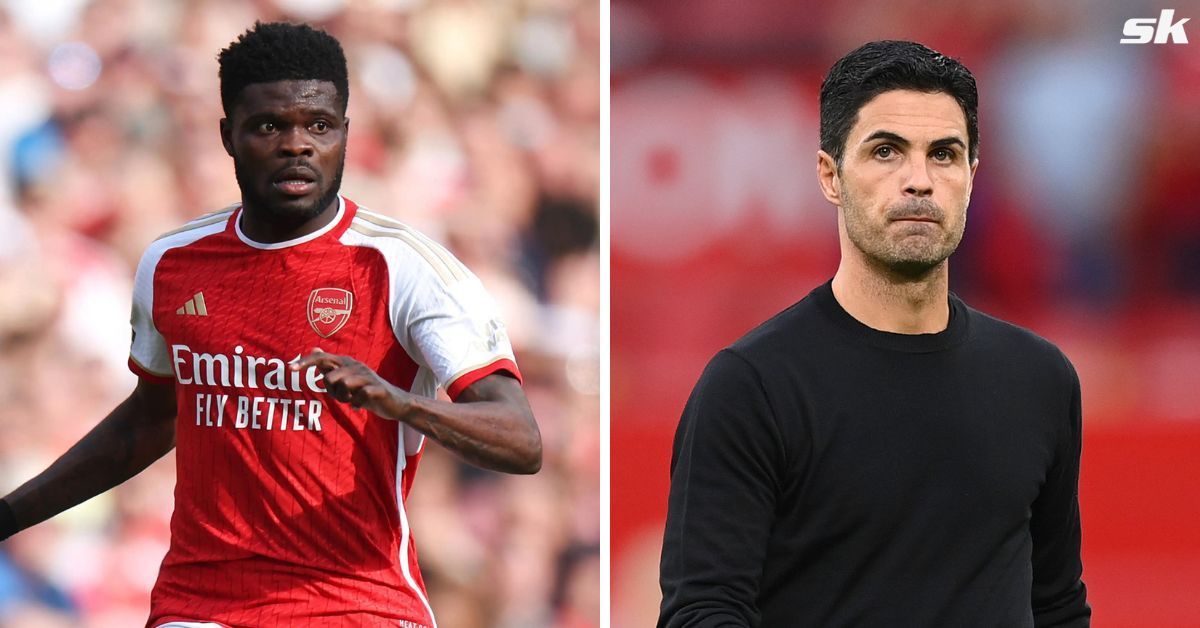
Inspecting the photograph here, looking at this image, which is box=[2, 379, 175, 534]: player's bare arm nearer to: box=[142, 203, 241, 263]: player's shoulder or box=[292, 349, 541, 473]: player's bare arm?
box=[142, 203, 241, 263]: player's shoulder

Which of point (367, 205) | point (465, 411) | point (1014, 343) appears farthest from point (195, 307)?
point (1014, 343)

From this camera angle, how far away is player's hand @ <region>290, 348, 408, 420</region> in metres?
2.09

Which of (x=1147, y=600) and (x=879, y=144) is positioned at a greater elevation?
(x=879, y=144)

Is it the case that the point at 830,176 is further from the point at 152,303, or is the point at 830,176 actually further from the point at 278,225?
the point at 152,303

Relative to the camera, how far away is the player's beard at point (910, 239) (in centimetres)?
195

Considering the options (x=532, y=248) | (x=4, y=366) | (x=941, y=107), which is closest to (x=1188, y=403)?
(x=532, y=248)

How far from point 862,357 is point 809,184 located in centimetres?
192

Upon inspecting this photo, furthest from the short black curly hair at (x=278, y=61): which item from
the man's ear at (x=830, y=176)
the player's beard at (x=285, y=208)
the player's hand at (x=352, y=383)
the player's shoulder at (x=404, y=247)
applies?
the man's ear at (x=830, y=176)

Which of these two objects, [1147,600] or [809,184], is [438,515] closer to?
[809,184]

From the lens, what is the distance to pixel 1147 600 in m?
3.80

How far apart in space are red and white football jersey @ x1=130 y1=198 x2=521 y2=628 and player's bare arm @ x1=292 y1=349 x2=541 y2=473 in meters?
0.06

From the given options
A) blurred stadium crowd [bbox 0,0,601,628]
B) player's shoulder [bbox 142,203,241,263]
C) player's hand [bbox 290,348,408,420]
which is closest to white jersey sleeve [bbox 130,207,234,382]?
player's shoulder [bbox 142,203,241,263]

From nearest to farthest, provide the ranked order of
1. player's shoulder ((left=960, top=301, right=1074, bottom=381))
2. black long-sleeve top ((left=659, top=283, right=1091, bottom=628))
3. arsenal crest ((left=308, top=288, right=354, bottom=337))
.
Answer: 1. black long-sleeve top ((left=659, top=283, right=1091, bottom=628))
2. player's shoulder ((left=960, top=301, right=1074, bottom=381))
3. arsenal crest ((left=308, top=288, right=354, bottom=337))

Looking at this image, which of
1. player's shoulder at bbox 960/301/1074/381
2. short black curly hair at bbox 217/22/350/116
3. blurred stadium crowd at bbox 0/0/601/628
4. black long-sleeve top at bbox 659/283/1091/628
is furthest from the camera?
blurred stadium crowd at bbox 0/0/601/628
